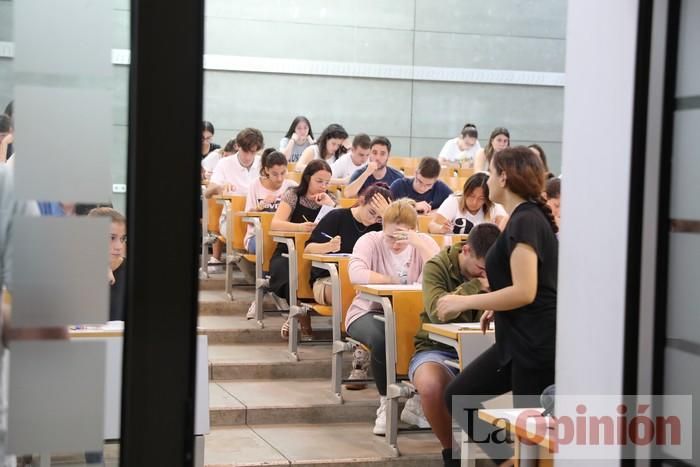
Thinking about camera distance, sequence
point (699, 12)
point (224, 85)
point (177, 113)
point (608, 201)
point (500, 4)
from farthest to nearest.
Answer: point (500, 4) < point (224, 85) < point (608, 201) < point (699, 12) < point (177, 113)

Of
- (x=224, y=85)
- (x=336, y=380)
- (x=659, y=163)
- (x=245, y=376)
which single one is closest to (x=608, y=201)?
(x=659, y=163)

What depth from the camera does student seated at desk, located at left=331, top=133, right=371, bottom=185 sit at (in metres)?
9.61

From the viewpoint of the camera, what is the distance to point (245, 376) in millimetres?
6328

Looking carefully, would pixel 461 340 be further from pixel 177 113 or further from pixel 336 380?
pixel 177 113

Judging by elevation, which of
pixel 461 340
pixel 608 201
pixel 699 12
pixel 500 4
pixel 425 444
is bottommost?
pixel 425 444

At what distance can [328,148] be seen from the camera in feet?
34.1

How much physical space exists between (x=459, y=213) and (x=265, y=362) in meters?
1.86

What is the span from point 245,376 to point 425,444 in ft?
4.58

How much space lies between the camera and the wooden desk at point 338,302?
19.4ft

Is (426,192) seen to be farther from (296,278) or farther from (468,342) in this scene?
(468,342)

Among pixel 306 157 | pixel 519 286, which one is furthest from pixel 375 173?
pixel 519 286

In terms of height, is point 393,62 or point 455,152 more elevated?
point 393,62

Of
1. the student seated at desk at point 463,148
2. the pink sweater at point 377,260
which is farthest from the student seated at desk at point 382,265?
the student seated at desk at point 463,148

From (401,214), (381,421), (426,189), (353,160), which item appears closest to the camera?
(381,421)
